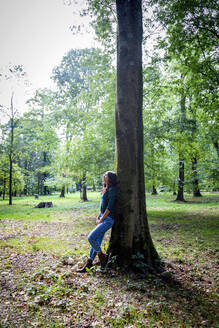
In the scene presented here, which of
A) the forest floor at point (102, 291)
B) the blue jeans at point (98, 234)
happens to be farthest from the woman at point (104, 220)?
the forest floor at point (102, 291)

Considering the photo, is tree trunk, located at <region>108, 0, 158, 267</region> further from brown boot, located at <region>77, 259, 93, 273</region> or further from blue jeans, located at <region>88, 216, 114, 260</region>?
brown boot, located at <region>77, 259, 93, 273</region>

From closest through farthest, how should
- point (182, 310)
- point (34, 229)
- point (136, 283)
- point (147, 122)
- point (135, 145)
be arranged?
point (182, 310)
point (136, 283)
point (135, 145)
point (34, 229)
point (147, 122)

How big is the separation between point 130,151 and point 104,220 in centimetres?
158

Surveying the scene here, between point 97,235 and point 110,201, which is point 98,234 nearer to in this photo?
point 97,235

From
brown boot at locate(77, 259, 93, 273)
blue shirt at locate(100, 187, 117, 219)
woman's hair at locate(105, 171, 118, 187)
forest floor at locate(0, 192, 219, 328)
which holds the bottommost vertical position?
forest floor at locate(0, 192, 219, 328)

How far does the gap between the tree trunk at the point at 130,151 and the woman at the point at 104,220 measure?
16 cm

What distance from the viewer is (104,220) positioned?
4.43 meters

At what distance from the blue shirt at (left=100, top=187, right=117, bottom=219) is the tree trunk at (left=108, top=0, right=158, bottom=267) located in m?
0.14

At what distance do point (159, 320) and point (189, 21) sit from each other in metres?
9.95

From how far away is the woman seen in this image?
4344 mm

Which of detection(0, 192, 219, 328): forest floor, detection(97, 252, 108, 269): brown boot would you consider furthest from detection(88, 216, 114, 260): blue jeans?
detection(0, 192, 219, 328): forest floor

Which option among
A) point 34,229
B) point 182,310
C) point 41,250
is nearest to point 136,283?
point 182,310

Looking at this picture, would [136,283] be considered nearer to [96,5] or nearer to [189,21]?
[96,5]

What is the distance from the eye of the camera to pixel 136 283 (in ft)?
12.6
